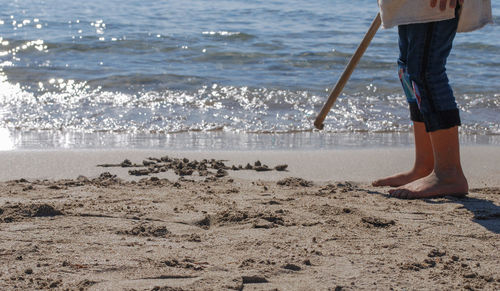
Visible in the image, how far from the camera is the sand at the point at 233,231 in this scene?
214 cm

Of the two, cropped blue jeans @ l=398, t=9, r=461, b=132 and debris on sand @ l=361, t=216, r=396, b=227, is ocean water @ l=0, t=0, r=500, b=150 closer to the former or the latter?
cropped blue jeans @ l=398, t=9, r=461, b=132

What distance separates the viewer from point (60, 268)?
218cm

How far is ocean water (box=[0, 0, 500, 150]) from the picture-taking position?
208 inches

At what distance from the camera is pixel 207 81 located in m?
7.18

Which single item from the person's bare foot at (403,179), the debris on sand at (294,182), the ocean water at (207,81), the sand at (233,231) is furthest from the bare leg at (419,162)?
the ocean water at (207,81)

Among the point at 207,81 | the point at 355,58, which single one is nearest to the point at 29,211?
the point at 355,58

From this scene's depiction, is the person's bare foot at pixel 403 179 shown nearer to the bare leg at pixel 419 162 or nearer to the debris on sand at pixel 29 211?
the bare leg at pixel 419 162

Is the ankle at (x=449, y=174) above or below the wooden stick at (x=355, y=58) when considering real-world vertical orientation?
below

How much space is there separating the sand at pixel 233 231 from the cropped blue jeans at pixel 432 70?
0.41 metres

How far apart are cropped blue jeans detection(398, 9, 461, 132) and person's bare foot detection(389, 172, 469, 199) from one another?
28 cm

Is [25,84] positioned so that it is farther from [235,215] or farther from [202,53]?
[235,215]

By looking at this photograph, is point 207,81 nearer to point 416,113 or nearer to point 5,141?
point 5,141

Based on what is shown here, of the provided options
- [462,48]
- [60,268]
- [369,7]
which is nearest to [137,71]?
[462,48]

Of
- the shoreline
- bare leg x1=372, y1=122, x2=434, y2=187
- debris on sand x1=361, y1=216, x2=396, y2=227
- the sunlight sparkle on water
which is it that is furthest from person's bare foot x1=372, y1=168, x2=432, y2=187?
the sunlight sparkle on water
